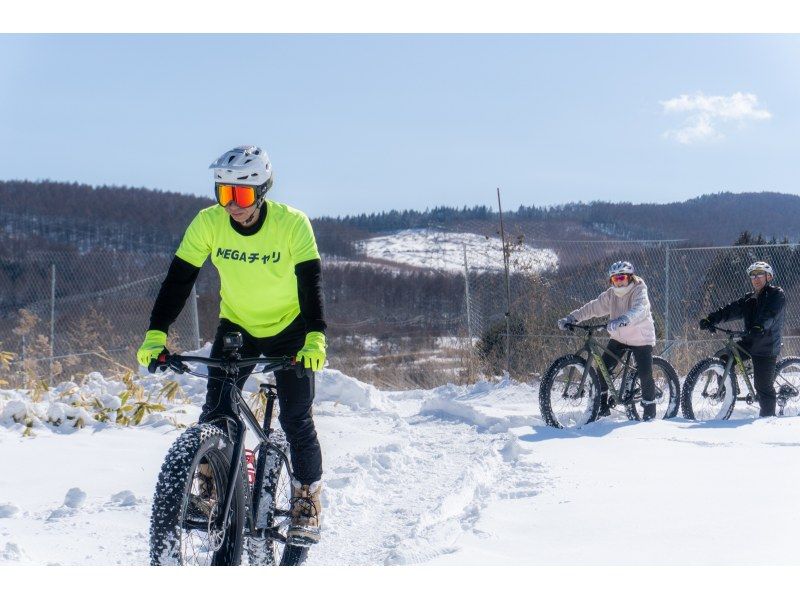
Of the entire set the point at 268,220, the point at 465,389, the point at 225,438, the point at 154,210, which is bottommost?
the point at 465,389

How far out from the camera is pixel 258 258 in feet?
13.7

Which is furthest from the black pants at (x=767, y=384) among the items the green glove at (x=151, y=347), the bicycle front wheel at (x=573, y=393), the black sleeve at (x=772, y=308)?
the green glove at (x=151, y=347)

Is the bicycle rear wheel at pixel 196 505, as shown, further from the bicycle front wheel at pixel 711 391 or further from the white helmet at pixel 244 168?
the bicycle front wheel at pixel 711 391

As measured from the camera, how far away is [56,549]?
179 inches

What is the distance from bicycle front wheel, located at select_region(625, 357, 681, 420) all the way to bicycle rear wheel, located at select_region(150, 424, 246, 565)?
666cm

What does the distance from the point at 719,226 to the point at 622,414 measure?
28781 millimetres

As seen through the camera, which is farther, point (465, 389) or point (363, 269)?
point (363, 269)

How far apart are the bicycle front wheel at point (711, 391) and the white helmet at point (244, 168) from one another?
24.2ft

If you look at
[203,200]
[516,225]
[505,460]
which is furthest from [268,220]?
[203,200]

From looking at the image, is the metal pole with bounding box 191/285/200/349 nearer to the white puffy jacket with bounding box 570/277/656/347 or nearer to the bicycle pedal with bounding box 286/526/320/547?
the white puffy jacket with bounding box 570/277/656/347

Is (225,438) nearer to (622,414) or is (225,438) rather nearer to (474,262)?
(622,414)

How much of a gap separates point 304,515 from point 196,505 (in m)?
0.79

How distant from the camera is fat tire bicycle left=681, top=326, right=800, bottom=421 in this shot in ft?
33.5

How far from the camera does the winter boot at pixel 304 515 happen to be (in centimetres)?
426
